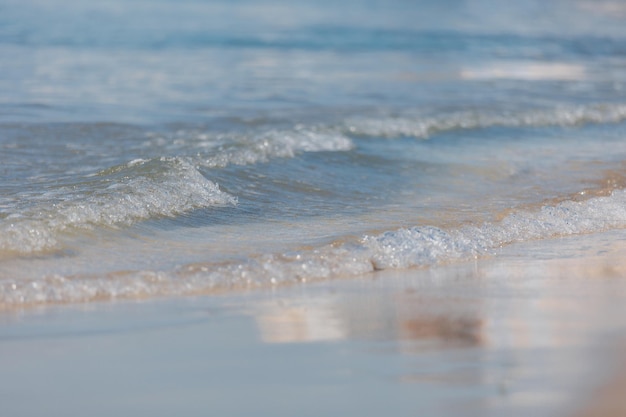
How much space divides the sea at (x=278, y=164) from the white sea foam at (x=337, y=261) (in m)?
0.01

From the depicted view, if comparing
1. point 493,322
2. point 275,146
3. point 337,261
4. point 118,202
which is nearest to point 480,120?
point 275,146

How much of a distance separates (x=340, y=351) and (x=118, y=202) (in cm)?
234


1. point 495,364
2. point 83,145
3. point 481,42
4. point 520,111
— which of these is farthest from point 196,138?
point 481,42

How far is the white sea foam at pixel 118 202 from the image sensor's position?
4453mm

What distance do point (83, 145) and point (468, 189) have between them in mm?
3217

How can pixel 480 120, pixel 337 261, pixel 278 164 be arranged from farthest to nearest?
pixel 480 120 → pixel 278 164 → pixel 337 261

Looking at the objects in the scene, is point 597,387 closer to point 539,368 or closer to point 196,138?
point 539,368

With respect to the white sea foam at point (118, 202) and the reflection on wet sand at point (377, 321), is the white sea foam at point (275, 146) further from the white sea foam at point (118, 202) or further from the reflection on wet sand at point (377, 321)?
the reflection on wet sand at point (377, 321)

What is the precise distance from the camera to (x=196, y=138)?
8.24 metres

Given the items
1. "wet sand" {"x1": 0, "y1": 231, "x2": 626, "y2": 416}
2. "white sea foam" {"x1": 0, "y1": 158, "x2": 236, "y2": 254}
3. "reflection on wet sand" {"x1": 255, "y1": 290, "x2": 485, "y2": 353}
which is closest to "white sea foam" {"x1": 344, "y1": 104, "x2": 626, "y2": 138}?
"white sea foam" {"x1": 0, "y1": 158, "x2": 236, "y2": 254}

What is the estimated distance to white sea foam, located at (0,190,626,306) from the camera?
12.5 feet

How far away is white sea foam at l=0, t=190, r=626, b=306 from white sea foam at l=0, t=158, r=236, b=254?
60cm

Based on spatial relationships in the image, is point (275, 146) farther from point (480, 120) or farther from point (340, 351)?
point (340, 351)

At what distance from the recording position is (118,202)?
5078 millimetres
